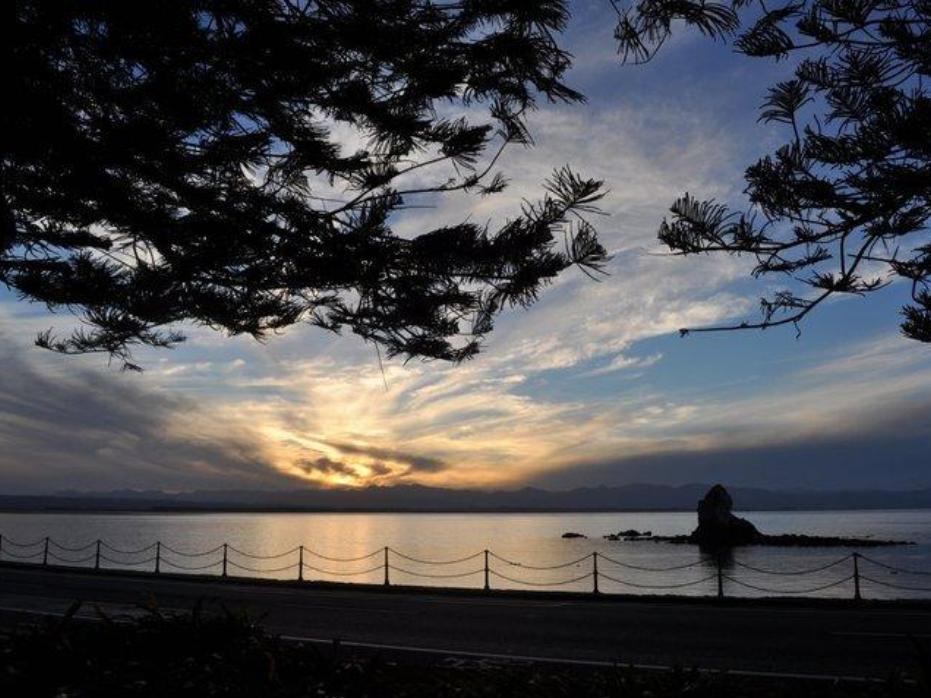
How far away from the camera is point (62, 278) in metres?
6.53

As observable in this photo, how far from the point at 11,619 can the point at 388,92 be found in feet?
37.1

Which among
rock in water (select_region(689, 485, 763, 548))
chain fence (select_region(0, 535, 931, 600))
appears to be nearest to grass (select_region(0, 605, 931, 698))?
chain fence (select_region(0, 535, 931, 600))

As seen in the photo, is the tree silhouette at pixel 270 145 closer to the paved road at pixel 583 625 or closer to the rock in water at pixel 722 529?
the paved road at pixel 583 625

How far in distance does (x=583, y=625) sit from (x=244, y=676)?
24.9ft

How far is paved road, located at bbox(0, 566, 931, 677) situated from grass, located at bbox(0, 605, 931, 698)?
1.02 m

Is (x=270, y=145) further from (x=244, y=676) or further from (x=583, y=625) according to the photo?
(x=583, y=625)

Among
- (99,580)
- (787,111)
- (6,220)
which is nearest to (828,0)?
(787,111)

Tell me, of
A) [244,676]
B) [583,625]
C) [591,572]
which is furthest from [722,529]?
[244,676]

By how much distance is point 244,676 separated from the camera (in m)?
5.27

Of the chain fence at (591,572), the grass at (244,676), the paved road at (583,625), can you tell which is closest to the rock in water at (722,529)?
the chain fence at (591,572)

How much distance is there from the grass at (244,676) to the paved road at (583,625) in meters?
1.02

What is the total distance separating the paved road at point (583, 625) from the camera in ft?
30.3

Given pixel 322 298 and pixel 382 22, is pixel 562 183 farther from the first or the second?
pixel 322 298

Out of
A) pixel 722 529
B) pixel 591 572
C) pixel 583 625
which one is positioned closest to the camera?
Result: pixel 583 625
